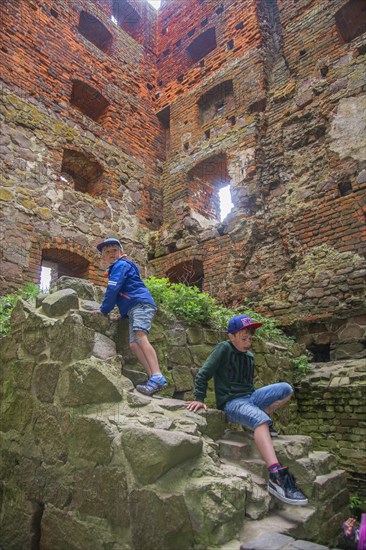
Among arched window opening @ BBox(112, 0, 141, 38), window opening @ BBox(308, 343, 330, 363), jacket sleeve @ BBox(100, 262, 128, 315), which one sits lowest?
window opening @ BBox(308, 343, 330, 363)

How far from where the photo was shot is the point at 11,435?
296cm

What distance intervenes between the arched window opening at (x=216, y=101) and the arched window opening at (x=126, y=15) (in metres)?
4.81

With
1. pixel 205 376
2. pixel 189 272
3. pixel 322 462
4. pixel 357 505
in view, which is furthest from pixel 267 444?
pixel 189 272

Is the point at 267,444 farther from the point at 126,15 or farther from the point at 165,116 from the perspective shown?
the point at 126,15

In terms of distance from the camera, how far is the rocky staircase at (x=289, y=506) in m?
1.93

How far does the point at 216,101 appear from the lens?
416 inches

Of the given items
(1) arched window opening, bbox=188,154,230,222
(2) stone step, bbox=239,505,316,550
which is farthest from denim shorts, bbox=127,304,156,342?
(1) arched window opening, bbox=188,154,230,222

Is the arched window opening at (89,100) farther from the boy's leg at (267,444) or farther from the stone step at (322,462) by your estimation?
the stone step at (322,462)

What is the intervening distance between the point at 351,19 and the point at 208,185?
4.91m

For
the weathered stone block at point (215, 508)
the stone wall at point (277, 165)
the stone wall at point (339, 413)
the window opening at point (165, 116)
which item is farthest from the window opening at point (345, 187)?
the window opening at point (165, 116)

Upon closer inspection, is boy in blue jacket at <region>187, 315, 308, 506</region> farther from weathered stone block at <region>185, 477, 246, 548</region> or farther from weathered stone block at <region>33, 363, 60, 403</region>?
weathered stone block at <region>33, 363, 60, 403</region>

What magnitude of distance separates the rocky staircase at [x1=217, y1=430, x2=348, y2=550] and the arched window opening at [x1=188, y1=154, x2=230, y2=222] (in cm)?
762

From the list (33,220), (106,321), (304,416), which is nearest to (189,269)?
(33,220)

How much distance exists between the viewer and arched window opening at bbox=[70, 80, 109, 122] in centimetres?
973
